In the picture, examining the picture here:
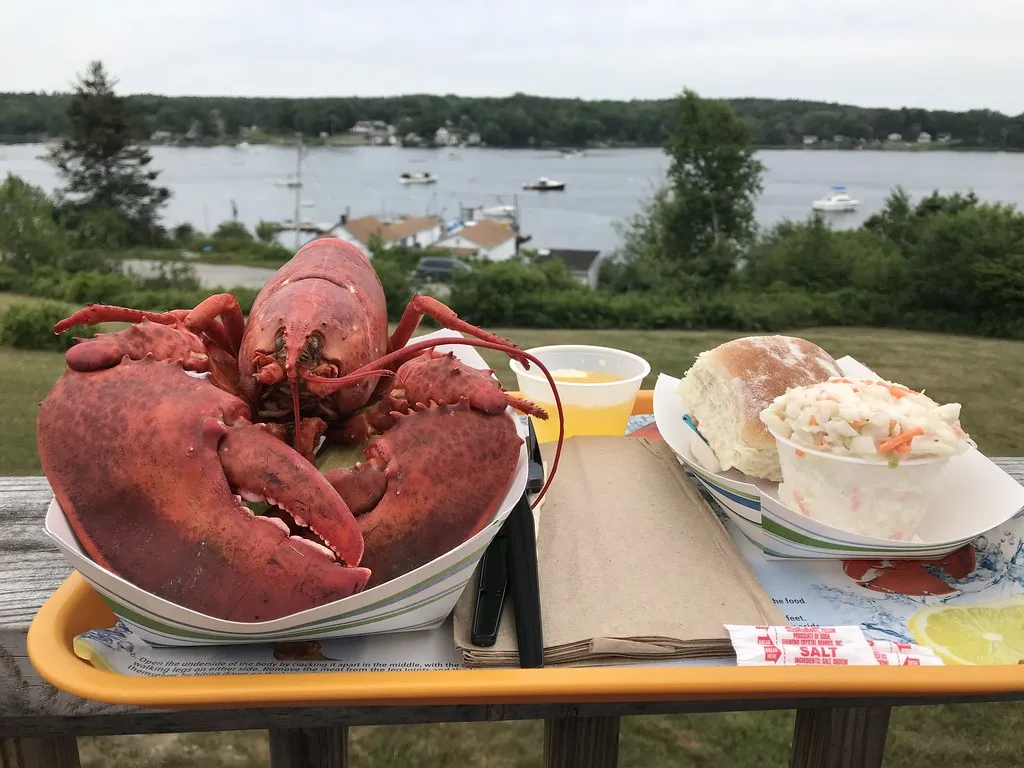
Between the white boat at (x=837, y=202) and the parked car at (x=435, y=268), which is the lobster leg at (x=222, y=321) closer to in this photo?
the parked car at (x=435, y=268)

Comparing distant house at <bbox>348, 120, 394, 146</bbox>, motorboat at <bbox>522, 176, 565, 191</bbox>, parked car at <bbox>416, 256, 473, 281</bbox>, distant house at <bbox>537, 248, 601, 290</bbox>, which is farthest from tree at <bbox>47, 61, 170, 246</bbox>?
motorboat at <bbox>522, 176, 565, 191</bbox>

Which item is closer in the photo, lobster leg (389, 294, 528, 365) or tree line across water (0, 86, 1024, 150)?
lobster leg (389, 294, 528, 365)

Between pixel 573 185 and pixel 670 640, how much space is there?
40534 millimetres

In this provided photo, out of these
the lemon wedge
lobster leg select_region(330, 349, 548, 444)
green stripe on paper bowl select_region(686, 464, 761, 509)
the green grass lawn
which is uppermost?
lobster leg select_region(330, 349, 548, 444)

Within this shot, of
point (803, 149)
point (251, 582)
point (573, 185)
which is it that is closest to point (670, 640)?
point (251, 582)

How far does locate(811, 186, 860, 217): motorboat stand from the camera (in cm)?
2085

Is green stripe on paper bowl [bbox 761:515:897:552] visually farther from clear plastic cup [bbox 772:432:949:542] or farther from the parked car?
the parked car

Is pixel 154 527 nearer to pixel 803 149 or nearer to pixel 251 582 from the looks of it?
pixel 251 582

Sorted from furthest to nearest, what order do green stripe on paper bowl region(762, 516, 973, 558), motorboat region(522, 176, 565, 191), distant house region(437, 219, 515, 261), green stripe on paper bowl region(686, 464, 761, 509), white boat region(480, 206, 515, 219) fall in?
motorboat region(522, 176, 565, 191) < white boat region(480, 206, 515, 219) < distant house region(437, 219, 515, 261) < green stripe on paper bowl region(686, 464, 761, 509) < green stripe on paper bowl region(762, 516, 973, 558)

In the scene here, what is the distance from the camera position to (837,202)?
71.4 ft

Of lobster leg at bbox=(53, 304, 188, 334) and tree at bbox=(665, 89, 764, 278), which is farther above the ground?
tree at bbox=(665, 89, 764, 278)

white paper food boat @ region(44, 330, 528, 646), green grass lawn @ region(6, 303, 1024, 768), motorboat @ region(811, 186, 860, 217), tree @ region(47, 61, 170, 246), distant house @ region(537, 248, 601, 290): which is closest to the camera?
white paper food boat @ region(44, 330, 528, 646)

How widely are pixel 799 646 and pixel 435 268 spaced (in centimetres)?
1774

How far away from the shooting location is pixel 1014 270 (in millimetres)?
11586
